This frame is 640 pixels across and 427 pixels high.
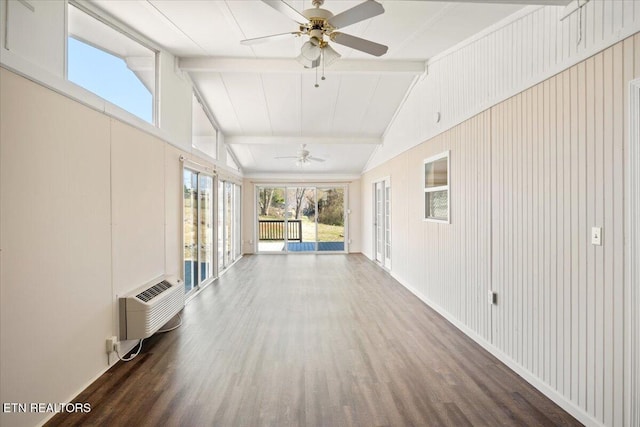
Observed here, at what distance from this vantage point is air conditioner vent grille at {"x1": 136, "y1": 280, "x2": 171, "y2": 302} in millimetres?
3013

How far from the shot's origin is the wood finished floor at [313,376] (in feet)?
6.82

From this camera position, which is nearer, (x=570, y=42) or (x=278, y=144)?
(x=570, y=42)

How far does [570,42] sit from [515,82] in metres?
0.54

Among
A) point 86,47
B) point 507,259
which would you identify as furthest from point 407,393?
point 86,47

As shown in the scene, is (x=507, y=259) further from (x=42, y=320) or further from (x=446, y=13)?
(x=42, y=320)

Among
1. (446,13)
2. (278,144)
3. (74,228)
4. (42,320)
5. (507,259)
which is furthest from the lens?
(278,144)

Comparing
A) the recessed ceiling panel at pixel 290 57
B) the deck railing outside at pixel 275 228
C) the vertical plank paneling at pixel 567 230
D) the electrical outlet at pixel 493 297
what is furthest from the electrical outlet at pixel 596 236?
the deck railing outside at pixel 275 228

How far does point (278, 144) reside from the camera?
7.29m

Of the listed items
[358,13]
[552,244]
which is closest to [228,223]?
[358,13]

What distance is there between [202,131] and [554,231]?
5239 mm

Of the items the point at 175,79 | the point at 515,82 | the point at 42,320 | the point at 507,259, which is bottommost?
the point at 42,320

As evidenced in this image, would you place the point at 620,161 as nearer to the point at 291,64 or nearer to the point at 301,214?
the point at 291,64

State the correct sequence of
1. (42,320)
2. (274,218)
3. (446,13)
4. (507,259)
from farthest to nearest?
(274,218) < (446,13) < (507,259) < (42,320)

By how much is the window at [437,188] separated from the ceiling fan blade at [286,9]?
239 centimetres
